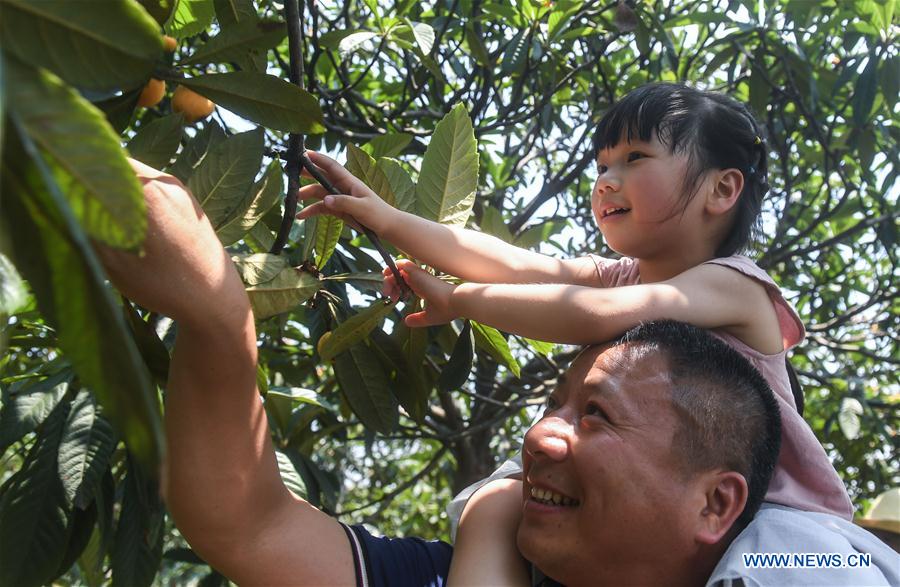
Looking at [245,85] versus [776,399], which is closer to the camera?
[245,85]

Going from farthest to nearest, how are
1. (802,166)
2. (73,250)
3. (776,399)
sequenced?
(802,166) → (776,399) → (73,250)

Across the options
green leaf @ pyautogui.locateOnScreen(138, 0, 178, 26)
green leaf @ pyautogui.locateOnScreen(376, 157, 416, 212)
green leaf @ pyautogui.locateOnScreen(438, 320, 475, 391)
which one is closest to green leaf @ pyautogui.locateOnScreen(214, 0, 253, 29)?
green leaf @ pyautogui.locateOnScreen(138, 0, 178, 26)

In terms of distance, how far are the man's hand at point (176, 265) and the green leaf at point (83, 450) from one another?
0.80m

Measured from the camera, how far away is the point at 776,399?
1493 millimetres

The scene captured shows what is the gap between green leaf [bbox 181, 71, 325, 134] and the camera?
1212mm

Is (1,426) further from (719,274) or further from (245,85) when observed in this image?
(719,274)

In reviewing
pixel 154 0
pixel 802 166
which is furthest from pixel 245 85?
pixel 802 166

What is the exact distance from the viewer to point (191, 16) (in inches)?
57.2

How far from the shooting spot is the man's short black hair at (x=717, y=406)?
136 cm

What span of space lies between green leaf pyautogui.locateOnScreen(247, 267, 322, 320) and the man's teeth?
0.45m

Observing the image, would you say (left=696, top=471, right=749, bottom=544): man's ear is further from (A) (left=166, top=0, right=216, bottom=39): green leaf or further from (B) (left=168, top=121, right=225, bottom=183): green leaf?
(A) (left=166, top=0, right=216, bottom=39): green leaf

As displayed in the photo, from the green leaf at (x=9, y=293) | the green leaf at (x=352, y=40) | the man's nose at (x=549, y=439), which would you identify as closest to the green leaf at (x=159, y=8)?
the green leaf at (x=9, y=293)

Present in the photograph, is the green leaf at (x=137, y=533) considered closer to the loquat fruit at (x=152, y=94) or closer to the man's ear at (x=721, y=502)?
the loquat fruit at (x=152, y=94)

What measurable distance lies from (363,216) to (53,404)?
73 cm
